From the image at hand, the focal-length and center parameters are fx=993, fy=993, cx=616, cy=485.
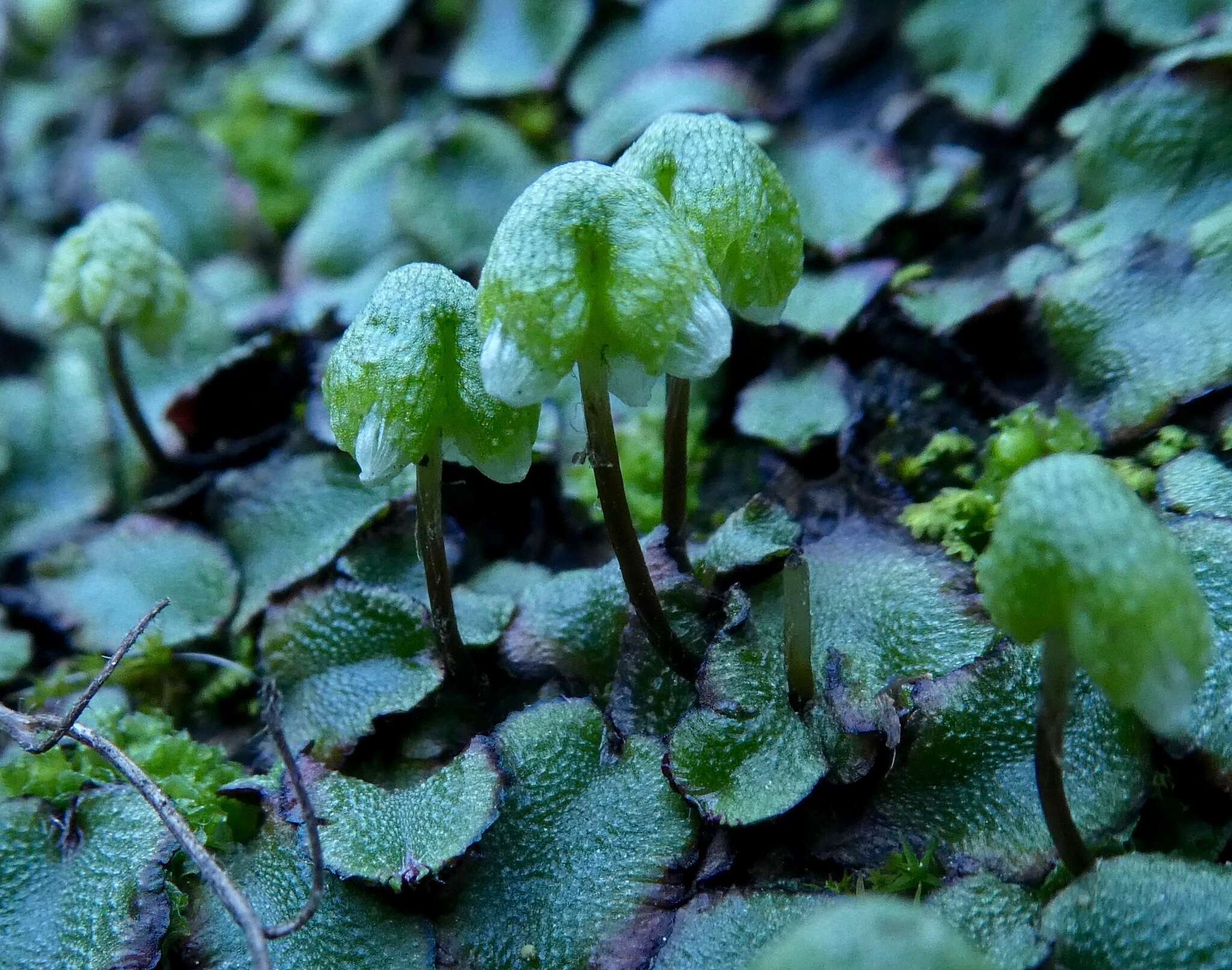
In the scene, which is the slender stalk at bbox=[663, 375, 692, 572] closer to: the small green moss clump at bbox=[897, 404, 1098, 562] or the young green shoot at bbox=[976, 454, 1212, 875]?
the small green moss clump at bbox=[897, 404, 1098, 562]

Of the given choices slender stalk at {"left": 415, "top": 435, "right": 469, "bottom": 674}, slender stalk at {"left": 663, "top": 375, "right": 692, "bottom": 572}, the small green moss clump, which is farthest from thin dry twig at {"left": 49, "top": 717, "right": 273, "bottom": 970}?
the small green moss clump

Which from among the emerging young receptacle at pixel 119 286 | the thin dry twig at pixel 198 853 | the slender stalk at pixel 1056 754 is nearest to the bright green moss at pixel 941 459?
the slender stalk at pixel 1056 754

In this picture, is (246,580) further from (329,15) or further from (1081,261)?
(329,15)

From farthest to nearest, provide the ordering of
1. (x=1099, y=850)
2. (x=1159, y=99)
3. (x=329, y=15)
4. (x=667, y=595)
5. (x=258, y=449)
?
(x=329, y=15) → (x=258, y=449) → (x=1159, y=99) → (x=667, y=595) → (x=1099, y=850)

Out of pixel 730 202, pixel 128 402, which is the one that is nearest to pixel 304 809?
pixel 730 202

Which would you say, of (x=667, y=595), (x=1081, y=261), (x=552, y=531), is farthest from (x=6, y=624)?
→ (x=1081, y=261)

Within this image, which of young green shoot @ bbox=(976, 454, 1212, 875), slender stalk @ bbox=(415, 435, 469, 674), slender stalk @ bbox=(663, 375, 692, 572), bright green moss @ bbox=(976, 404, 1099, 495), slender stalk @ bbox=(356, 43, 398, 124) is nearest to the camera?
young green shoot @ bbox=(976, 454, 1212, 875)

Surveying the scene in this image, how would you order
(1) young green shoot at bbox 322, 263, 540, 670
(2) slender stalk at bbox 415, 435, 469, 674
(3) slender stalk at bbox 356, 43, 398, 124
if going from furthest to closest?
(3) slender stalk at bbox 356, 43, 398, 124
(2) slender stalk at bbox 415, 435, 469, 674
(1) young green shoot at bbox 322, 263, 540, 670

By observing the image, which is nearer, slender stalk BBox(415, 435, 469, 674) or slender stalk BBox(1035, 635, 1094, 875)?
slender stalk BBox(1035, 635, 1094, 875)
